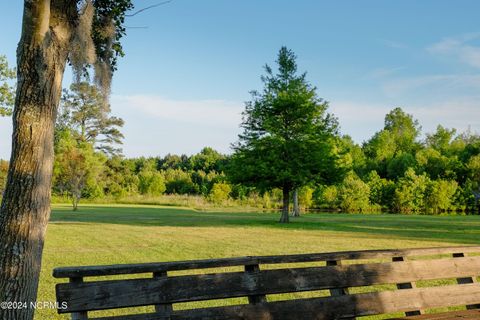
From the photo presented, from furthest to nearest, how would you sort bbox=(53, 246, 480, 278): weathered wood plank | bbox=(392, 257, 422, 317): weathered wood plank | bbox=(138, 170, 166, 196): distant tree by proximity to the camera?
bbox=(138, 170, 166, 196): distant tree
bbox=(392, 257, 422, 317): weathered wood plank
bbox=(53, 246, 480, 278): weathered wood plank

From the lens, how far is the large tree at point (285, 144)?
2803 cm

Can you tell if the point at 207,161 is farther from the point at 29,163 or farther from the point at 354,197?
the point at 29,163

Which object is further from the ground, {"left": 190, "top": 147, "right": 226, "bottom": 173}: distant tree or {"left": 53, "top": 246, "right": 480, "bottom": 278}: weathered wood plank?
{"left": 190, "top": 147, "right": 226, "bottom": 173}: distant tree

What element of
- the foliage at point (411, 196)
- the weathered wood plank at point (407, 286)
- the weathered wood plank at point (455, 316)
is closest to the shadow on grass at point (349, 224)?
the weathered wood plank at point (455, 316)

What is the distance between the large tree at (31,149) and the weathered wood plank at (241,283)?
1.19 m

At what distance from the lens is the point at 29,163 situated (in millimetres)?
4719

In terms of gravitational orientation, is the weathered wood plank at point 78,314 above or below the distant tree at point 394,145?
below

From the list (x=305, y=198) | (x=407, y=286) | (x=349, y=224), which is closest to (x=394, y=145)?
(x=305, y=198)

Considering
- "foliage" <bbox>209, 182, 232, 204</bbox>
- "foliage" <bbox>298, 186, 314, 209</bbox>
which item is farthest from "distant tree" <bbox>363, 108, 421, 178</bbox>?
"foliage" <bbox>209, 182, 232, 204</bbox>

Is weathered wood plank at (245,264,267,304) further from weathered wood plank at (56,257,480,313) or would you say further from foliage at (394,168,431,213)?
foliage at (394,168,431,213)

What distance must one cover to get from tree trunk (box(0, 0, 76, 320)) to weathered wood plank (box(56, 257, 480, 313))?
1.19 meters

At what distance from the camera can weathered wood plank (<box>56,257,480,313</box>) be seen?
151 inches

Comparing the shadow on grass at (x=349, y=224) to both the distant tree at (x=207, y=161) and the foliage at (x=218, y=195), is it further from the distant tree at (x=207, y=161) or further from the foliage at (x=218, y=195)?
the distant tree at (x=207, y=161)

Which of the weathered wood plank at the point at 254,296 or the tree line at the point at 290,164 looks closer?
the weathered wood plank at the point at 254,296
